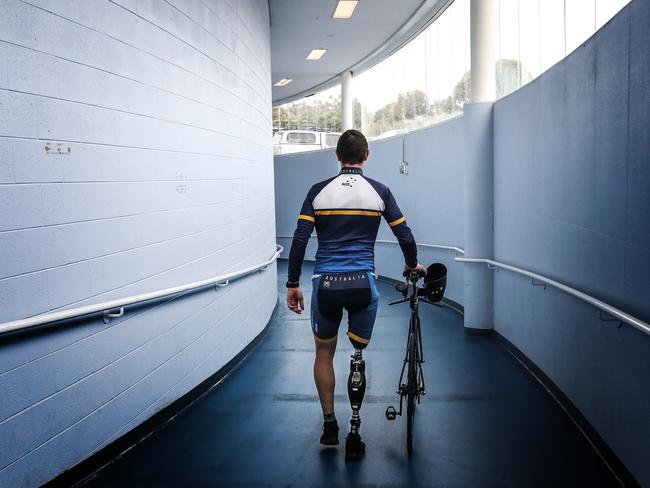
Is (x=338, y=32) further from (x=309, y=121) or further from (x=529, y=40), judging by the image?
(x=309, y=121)

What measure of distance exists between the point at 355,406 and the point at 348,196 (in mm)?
1042

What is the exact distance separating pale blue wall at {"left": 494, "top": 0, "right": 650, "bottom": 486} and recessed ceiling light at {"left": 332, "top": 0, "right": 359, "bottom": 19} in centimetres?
370

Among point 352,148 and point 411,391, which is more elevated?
point 352,148

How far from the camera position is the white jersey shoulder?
3.15 m

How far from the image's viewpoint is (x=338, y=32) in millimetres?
9398

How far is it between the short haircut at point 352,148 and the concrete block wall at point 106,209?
3.53ft

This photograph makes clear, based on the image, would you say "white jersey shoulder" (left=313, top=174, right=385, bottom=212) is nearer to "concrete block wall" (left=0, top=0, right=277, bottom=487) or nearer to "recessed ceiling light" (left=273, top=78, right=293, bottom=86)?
"concrete block wall" (left=0, top=0, right=277, bottom=487)

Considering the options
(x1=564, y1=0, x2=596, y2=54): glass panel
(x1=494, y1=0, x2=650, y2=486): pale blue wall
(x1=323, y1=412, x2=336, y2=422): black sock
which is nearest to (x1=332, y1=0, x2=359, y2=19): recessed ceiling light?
(x1=494, y1=0, x2=650, y2=486): pale blue wall

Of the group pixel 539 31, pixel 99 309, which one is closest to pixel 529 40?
pixel 539 31

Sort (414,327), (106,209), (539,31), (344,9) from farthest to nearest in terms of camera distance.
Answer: (344,9) < (539,31) < (414,327) < (106,209)

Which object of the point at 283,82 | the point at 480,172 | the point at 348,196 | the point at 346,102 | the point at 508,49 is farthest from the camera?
the point at 283,82

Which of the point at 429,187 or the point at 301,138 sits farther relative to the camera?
the point at 301,138

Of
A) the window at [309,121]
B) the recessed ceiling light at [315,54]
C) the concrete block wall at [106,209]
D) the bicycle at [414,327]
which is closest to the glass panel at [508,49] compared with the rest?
the concrete block wall at [106,209]

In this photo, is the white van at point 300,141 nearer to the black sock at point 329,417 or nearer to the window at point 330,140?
the window at point 330,140
